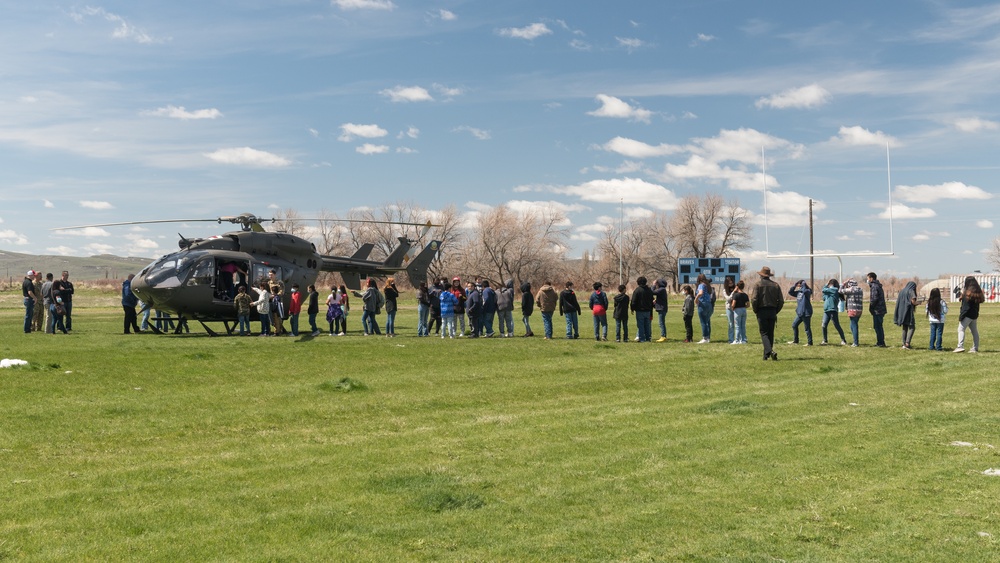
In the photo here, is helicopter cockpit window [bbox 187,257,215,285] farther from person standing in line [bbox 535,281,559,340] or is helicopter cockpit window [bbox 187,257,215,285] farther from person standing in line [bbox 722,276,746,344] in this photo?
person standing in line [bbox 722,276,746,344]

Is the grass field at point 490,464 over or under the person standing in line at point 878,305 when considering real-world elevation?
under

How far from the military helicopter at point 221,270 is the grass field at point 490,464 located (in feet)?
29.5

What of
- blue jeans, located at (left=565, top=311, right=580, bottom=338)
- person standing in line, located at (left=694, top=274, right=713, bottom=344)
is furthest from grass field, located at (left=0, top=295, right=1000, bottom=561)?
blue jeans, located at (left=565, top=311, right=580, bottom=338)

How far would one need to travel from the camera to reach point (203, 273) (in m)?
25.1

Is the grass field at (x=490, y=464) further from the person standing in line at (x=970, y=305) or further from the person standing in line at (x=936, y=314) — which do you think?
the person standing in line at (x=936, y=314)

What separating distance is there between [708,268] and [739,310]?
4313 centimetres

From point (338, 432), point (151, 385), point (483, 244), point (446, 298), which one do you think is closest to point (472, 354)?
point (446, 298)

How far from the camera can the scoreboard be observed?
63.8 metres

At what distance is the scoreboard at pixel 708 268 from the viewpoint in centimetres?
6381

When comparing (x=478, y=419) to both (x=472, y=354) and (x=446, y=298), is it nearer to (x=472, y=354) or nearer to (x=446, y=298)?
(x=472, y=354)

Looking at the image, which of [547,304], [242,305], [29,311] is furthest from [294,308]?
[29,311]

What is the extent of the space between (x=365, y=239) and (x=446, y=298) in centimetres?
8240

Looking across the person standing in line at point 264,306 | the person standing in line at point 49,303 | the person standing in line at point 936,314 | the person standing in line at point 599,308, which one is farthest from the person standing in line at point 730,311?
the person standing in line at point 49,303

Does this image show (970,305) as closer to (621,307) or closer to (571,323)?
(621,307)
